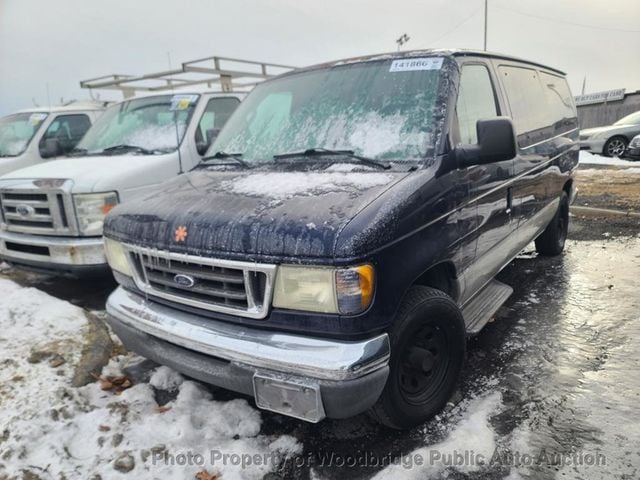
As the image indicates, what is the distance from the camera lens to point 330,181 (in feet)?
8.43

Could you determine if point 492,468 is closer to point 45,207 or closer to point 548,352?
point 548,352

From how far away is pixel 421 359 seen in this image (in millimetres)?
2555

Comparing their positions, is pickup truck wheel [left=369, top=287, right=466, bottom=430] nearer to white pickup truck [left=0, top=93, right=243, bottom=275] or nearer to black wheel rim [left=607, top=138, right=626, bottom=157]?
white pickup truck [left=0, top=93, right=243, bottom=275]

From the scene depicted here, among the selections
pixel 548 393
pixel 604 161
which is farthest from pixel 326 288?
pixel 604 161

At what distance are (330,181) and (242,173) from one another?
775 mm

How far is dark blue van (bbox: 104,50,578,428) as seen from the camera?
211 centimetres

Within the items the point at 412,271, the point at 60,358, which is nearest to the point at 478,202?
the point at 412,271

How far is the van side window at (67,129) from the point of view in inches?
288

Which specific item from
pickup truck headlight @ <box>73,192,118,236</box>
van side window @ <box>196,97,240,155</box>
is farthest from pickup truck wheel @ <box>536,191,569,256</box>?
pickup truck headlight @ <box>73,192,118,236</box>

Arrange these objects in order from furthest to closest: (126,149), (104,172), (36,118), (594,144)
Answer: (594,144) < (36,118) < (126,149) < (104,172)

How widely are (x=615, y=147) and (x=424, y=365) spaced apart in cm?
1526

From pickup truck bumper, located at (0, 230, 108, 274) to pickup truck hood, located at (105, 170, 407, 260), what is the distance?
1.65 meters

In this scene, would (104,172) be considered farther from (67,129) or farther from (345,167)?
(67,129)

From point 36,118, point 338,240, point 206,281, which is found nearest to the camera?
point 338,240
